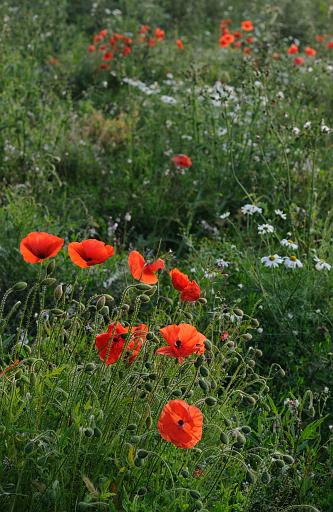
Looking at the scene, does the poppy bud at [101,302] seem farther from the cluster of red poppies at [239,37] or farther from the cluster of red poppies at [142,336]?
the cluster of red poppies at [239,37]

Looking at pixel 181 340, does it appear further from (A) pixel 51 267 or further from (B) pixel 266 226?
(B) pixel 266 226

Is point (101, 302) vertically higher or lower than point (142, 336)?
higher

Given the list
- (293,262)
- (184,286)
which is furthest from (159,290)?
(184,286)

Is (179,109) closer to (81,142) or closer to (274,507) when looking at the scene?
(81,142)

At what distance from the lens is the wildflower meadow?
6.86 feet

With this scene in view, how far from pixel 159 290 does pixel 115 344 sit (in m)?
1.54

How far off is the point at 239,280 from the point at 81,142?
6.16 feet

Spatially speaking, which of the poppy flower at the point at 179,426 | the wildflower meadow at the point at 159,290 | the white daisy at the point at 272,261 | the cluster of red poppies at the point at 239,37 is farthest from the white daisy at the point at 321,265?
the cluster of red poppies at the point at 239,37

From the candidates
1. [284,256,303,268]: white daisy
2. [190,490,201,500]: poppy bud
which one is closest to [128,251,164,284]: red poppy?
[190,490,201,500]: poppy bud

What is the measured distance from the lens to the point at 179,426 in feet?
5.95

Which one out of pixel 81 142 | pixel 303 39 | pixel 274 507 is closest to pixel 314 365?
pixel 274 507

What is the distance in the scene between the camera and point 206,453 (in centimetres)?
238

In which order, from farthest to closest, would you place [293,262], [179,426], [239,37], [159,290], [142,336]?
[239,37], [159,290], [293,262], [142,336], [179,426]

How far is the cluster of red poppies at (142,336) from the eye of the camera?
1.82 meters
